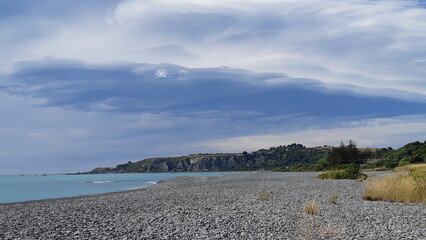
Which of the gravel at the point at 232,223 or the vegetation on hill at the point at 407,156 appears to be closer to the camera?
the gravel at the point at 232,223

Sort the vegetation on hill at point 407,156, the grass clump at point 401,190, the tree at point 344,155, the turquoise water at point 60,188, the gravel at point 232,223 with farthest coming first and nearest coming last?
the tree at point 344,155 < the vegetation on hill at point 407,156 < the turquoise water at point 60,188 < the grass clump at point 401,190 < the gravel at point 232,223

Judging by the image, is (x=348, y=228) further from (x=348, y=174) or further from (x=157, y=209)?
(x=348, y=174)

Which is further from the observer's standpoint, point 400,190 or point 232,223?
point 400,190

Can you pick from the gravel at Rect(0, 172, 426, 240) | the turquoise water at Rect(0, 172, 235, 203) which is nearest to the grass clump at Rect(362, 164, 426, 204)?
the gravel at Rect(0, 172, 426, 240)

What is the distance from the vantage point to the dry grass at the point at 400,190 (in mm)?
16359

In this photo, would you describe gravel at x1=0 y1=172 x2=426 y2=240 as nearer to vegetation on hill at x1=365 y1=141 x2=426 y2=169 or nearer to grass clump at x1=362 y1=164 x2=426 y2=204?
grass clump at x1=362 y1=164 x2=426 y2=204

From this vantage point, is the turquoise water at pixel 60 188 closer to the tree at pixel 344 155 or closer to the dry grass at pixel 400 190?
the dry grass at pixel 400 190

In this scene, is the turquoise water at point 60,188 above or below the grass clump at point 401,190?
below

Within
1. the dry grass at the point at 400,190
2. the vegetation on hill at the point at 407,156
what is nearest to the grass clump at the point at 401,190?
the dry grass at the point at 400,190

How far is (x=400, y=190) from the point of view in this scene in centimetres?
1673

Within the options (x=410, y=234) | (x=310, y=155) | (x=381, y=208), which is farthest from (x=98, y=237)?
(x=310, y=155)

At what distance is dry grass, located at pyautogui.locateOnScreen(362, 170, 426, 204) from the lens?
53.7 ft

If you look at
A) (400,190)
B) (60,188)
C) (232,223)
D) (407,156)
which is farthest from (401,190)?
(407,156)

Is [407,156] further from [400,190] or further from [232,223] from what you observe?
[232,223]
